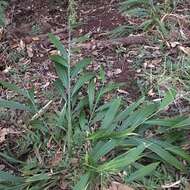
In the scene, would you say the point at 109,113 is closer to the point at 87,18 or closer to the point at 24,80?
the point at 24,80

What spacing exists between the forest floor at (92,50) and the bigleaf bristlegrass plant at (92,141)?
18 centimetres

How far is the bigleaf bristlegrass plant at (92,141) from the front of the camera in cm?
254

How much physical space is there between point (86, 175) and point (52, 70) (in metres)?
1.17

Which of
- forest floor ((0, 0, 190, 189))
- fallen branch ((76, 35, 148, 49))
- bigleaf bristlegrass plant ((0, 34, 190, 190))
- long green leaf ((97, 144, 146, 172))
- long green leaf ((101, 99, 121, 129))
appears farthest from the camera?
fallen branch ((76, 35, 148, 49))

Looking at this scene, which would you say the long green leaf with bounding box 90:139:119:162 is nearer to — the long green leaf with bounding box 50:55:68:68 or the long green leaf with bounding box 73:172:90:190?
the long green leaf with bounding box 73:172:90:190

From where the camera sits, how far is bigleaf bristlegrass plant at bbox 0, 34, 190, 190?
254 cm

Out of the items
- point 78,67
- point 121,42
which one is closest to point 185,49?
point 121,42

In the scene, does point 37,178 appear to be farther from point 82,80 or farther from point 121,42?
point 121,42

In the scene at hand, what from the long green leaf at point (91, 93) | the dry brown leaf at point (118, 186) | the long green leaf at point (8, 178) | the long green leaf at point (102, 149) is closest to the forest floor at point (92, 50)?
the long green leaf at point (91, 93)

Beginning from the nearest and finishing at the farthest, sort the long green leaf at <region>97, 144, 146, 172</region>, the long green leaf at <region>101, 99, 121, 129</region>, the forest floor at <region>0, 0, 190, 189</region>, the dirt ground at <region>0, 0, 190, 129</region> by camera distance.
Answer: the long green leaf at <region>97, 144, 146, 172</region>, the long green leaf at <region>101, 99, 121, 129</region>, the forest floor at <region>0, 0, 190, 189</region>, the dirt ground at <region>0, 0, 190, 129</region>

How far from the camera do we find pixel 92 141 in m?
2.68

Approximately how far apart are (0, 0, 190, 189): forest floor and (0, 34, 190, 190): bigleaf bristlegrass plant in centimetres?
18

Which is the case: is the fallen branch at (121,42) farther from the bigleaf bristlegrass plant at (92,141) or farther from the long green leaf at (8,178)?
the long green leaf at (8,178)

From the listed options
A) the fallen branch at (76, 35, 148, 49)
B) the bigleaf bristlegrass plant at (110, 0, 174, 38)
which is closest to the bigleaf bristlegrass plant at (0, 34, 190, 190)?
the fallen branch at (76, 35, 148, 49)
